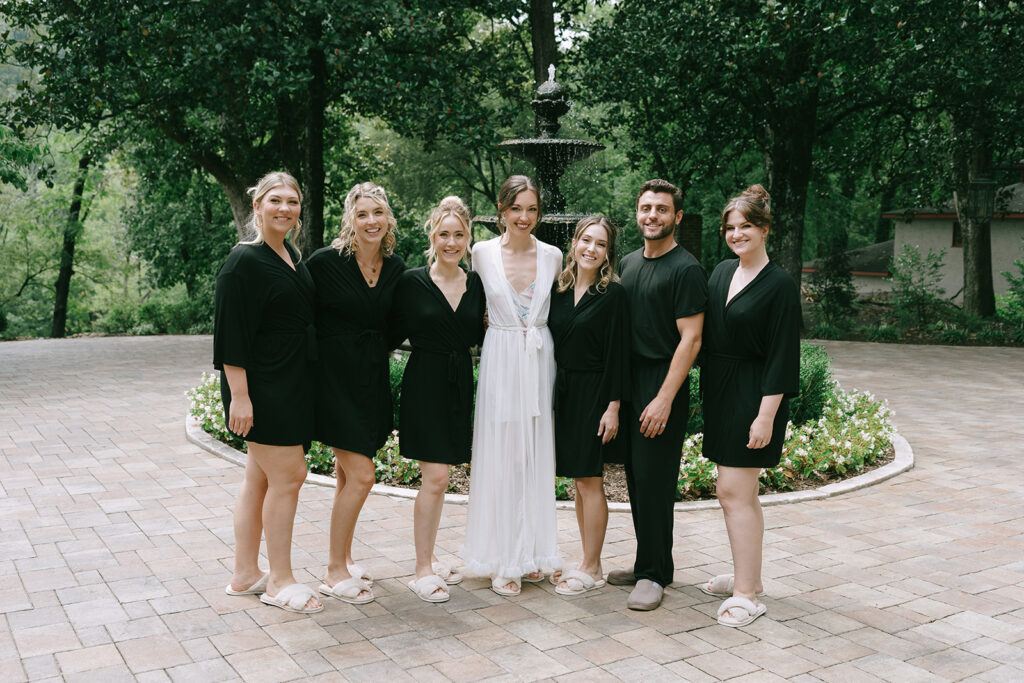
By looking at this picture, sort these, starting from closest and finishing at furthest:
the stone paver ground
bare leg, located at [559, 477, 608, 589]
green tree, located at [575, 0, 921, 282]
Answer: the stone paver ground, bare leg, located at [559, 477, 608, 589], green tree, located at [575, 0, 921, 282]

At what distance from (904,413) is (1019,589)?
577 centimetres

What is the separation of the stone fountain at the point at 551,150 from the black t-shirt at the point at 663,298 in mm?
3670

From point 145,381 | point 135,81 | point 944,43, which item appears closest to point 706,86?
point 944,43

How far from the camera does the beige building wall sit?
27703 millimetres

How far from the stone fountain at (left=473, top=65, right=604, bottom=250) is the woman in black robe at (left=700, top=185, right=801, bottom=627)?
12.8 feet

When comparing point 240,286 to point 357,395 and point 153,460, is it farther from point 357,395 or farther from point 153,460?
point 153,460

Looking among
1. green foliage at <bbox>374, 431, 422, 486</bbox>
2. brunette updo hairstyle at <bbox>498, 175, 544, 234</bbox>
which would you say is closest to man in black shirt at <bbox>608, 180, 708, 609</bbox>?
brunette updo hairstyle at <bbox>498, 175, 544, 234</bbox>

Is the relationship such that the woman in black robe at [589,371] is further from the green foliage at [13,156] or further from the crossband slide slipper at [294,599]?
the green foliage at [13,156]

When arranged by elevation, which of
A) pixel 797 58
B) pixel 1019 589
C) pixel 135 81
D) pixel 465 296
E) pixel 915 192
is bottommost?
pixel 1019 589

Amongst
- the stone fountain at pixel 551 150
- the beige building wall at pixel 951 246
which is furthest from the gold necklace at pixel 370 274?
the beige building wall at pixel 951 246

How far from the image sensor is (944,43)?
1245 centimetres

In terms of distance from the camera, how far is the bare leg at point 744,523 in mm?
4082

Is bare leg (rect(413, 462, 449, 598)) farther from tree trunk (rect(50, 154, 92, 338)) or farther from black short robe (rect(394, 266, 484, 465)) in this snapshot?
tree trunk (rect(50, 154, 92, 338))

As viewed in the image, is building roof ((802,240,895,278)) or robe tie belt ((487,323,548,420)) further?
building roof ((802,240,895,278))
